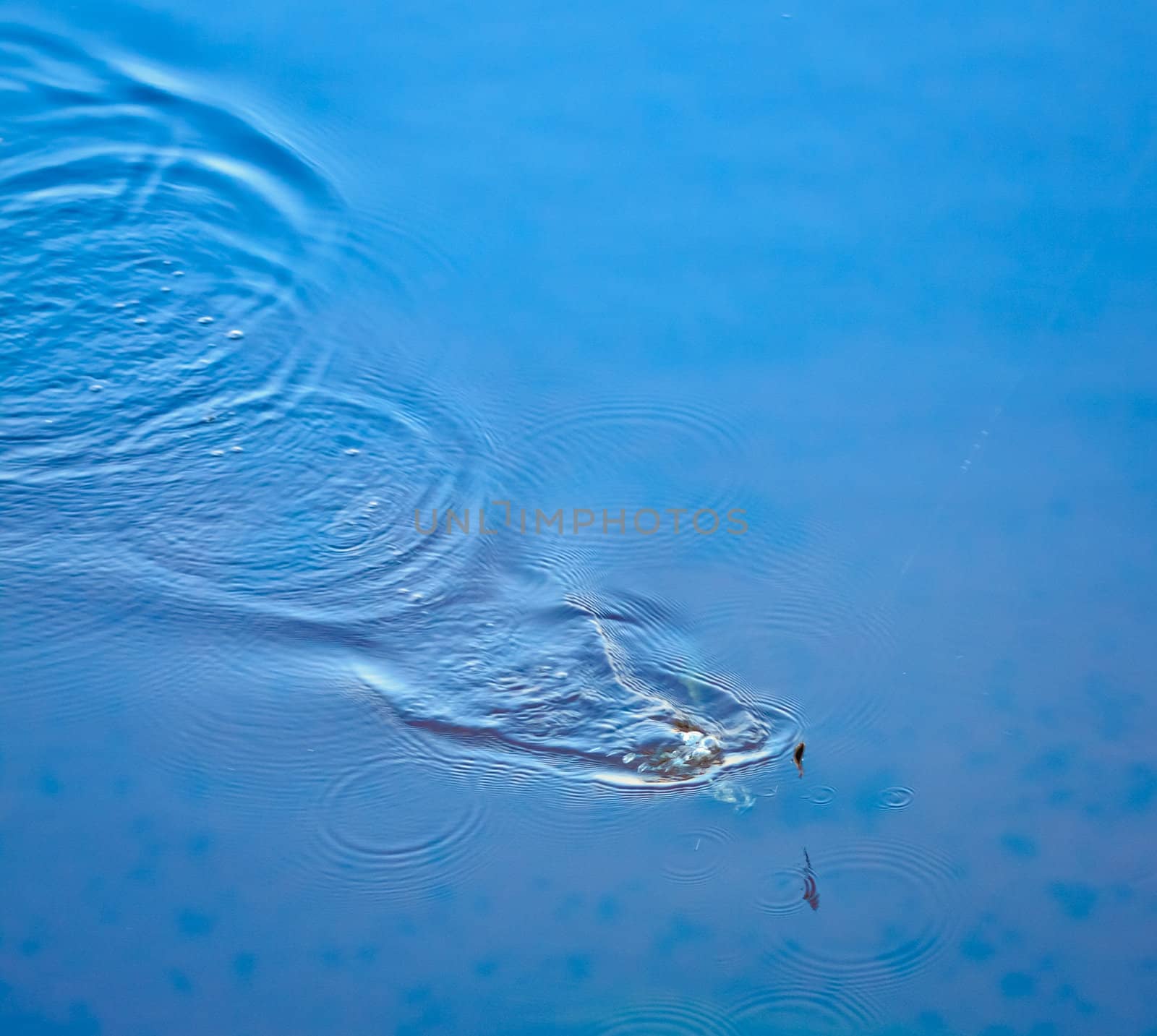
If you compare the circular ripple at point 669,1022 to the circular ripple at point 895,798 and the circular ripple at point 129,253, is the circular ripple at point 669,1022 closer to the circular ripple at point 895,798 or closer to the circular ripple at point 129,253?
the circular ripple at point 895,798

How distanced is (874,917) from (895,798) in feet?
0.90

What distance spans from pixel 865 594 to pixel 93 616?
1900 millimetres

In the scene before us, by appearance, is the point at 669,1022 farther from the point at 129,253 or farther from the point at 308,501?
the point at 129,253

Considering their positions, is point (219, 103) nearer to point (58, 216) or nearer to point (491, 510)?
point (58, 216)

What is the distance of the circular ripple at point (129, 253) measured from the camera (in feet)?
10.4

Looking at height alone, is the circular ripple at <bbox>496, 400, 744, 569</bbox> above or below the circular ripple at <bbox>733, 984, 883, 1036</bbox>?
above

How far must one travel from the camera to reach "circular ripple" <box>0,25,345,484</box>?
10.4ft

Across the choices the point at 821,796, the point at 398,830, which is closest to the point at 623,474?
the point at 821,796

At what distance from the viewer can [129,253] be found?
3518mm

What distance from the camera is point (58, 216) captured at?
3.58 meters

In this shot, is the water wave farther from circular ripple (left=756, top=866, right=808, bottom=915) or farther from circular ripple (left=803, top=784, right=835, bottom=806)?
circular ripple (left=756, top=866, right=808, bottom=915)

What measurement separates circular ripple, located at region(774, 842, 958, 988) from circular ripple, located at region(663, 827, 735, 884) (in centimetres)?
20

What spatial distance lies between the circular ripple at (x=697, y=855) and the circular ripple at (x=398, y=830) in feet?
1.31

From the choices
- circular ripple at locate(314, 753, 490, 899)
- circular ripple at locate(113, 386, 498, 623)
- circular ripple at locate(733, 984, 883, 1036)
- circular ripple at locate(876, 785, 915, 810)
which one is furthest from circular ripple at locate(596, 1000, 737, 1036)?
circular ripple at locate(113, 386, 498, 623)
